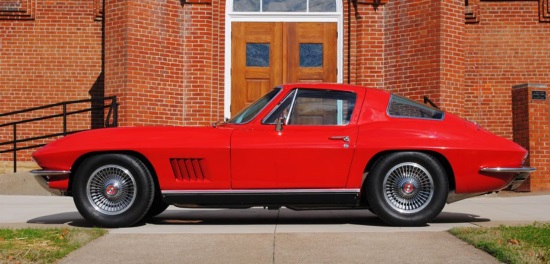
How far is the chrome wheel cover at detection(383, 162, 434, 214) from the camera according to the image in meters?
8.16

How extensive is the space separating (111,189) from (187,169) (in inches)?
28.9

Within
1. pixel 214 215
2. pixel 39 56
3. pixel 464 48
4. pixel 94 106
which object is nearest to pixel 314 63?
pixel 464 48

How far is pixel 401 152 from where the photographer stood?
8.19 metres

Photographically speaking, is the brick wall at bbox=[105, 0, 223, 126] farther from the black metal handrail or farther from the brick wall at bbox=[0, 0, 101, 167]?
the brick wall at bbox=[0, 0, 101, 167]

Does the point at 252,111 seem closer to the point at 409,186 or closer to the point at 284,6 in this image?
the point at 409,186

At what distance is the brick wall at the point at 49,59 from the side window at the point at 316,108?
8.57 meters

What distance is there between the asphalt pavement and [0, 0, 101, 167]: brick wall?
18.8 ft

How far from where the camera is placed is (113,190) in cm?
819

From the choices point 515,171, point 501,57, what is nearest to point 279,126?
point 515,171

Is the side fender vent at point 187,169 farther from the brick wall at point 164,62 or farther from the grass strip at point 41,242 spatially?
the brick wall at point 164,62

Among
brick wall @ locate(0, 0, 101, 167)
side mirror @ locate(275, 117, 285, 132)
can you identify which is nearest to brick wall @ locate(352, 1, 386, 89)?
brick wall @ locate(0, 0, 101, 167)

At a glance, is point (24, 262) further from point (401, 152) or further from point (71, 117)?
point (71, 117)

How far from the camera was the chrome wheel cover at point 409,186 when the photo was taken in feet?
26.8

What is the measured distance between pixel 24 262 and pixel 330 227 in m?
3.24
